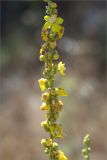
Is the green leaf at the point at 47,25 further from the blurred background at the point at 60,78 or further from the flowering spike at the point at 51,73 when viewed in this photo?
the blurred background at the point at 60,78

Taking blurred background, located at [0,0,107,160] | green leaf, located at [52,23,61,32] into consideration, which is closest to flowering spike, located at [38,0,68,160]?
green leaf, located at [52,23,61,32]

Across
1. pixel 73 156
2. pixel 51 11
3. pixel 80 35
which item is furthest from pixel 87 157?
pixel 80 35

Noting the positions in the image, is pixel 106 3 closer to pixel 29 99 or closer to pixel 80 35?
pixel 80 35

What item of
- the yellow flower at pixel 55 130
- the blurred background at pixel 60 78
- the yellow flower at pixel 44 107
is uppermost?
the blurred background at pixel 60 78

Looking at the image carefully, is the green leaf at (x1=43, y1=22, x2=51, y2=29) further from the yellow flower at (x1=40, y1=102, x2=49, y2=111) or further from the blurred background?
the blurred background

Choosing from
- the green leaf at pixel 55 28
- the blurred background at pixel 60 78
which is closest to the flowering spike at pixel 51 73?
the green leaf at pixel 55 28

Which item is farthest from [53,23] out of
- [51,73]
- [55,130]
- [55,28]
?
[55,130]

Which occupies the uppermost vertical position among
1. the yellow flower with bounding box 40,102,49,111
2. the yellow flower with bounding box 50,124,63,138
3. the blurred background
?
the blurred background

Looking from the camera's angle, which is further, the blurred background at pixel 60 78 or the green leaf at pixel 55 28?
the blurred background at pixel 60 78
